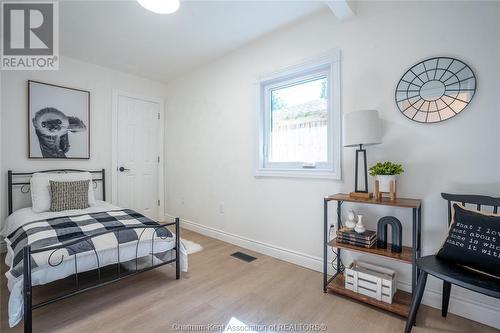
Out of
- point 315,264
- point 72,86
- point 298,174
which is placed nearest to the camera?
point 315,264

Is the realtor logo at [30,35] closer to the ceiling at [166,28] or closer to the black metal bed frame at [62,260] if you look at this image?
the ceiling at [166,28]

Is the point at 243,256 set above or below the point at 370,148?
below

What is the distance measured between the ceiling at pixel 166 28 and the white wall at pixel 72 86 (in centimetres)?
25

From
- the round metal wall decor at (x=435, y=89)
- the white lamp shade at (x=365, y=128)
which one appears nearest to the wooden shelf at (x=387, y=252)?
the white lamp shade at (x=365, y=128)

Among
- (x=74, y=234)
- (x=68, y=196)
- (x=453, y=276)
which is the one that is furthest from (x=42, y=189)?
(x=453, y=276)

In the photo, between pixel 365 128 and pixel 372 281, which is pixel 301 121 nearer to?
pixel 365 128

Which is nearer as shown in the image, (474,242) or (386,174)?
(474,242)

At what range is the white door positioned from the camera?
3822 millimetres

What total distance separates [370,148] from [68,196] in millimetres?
3260

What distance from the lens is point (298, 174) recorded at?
2.50m

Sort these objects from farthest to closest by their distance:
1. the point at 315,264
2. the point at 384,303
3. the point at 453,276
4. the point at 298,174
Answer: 1. the point at 298,174
2. the point at 315,264
3. the point at 384,303
4. the point at 453,276

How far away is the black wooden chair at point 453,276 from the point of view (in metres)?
1.20

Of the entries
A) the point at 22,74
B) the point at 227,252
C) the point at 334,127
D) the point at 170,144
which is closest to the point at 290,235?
the point at 227,252

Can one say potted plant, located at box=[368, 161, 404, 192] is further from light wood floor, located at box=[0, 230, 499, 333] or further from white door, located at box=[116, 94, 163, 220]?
white door, located at box=[116, 94, 163, 220]
